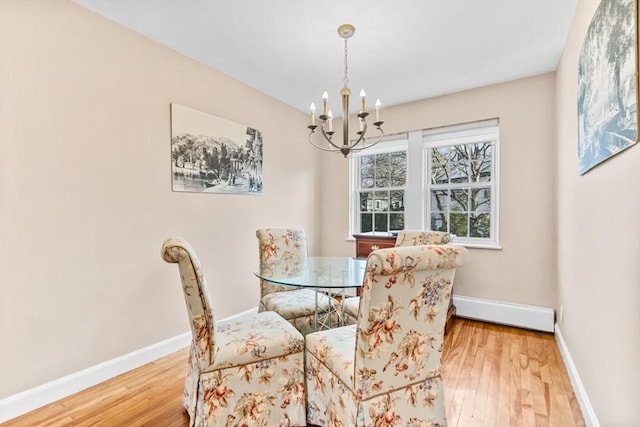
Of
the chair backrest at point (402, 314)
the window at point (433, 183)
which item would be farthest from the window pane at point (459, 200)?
the chair backrest at point (402, 314)

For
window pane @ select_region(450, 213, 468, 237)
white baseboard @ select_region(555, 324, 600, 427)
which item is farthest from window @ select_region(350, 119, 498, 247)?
white baseboard @ select_region(555, 324, 600, 427)

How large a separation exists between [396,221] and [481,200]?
Result: 972 mm

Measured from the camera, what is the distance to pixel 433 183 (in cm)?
357

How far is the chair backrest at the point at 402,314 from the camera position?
1179 millimetres

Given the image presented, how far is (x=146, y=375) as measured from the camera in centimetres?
216

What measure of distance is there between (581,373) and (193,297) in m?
2.26

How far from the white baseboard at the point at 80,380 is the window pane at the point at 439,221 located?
9.30 ft

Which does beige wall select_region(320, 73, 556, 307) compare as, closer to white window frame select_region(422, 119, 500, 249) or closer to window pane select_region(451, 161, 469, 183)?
white window frame select_region(422, 119, 500, 249)

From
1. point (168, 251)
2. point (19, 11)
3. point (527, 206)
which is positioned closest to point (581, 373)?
point (527, 206)

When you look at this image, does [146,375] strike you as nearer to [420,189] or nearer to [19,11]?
[19,11]

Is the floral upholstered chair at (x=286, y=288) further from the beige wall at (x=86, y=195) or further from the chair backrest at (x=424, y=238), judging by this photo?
the chair backrest at (x=424, y=238)

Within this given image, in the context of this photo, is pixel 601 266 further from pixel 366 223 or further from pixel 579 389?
pixel 366 223

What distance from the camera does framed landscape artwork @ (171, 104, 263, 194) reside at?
8.32ft

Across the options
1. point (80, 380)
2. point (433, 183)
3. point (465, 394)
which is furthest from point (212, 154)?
point (465, 394)
